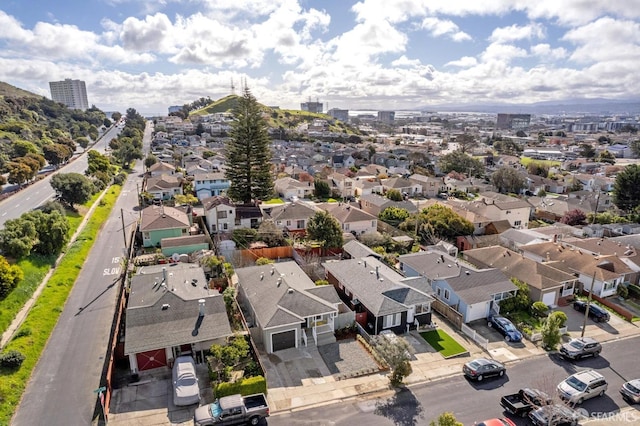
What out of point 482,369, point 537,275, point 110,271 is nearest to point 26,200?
point 110,271

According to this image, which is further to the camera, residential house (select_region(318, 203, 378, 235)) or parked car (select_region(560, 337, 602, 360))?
residential house (select_region(318, 203, 378, 235))

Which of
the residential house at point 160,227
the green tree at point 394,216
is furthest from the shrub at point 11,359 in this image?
the green tree at point 394,216

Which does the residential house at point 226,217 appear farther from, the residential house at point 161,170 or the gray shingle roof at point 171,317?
the residential house at point 161,170

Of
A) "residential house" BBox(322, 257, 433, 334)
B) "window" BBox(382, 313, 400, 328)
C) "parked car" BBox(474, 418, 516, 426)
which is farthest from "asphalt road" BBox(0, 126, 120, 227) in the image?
"parked car" BBox(474, 418, 516, 426)

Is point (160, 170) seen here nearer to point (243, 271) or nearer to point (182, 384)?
point (243, 271)

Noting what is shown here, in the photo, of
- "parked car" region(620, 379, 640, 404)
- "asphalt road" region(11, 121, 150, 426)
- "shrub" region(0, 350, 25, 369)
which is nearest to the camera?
"asphalt road" region(11, 121, 150, 426)

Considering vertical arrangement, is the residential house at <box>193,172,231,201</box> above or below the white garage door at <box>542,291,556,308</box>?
→ above

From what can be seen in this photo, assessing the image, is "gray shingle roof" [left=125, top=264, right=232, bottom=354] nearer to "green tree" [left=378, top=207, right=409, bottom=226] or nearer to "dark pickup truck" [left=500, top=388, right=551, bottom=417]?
"dark pickup truck" [left=500, top=388, right=551, bottom=417]

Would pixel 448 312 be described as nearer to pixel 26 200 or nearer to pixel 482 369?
pixel 482 369
